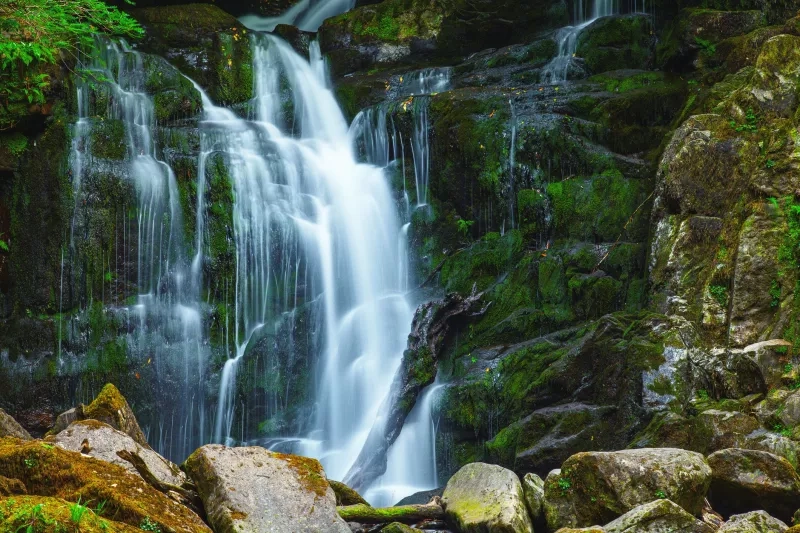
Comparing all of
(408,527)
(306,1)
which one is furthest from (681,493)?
(306,1)

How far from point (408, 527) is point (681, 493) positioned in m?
2.04

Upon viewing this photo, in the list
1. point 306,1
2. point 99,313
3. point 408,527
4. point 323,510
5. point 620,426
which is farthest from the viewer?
point 306,1

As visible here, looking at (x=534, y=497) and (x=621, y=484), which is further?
(x=534, y=497)

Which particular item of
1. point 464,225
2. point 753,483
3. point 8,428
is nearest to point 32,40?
point 464,225

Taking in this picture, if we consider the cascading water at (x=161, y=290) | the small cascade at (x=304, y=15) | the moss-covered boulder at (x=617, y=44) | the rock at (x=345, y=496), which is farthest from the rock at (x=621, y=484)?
the small cascade at (x=304, y=15)

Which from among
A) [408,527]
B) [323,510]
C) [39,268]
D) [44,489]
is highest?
[39,268]

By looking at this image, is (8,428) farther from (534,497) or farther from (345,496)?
(534,497)

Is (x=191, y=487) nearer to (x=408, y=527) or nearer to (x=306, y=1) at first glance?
(x=408, y=527)

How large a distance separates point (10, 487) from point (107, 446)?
1.39 meters

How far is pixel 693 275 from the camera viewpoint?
931 centimetres

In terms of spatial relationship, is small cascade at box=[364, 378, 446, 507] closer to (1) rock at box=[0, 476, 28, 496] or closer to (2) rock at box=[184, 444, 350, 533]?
(2) rock at box=[184, 444, 350, 533]

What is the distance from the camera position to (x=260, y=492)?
5500mm

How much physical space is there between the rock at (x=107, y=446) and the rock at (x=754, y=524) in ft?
12.5

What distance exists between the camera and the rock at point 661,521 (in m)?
5.26
